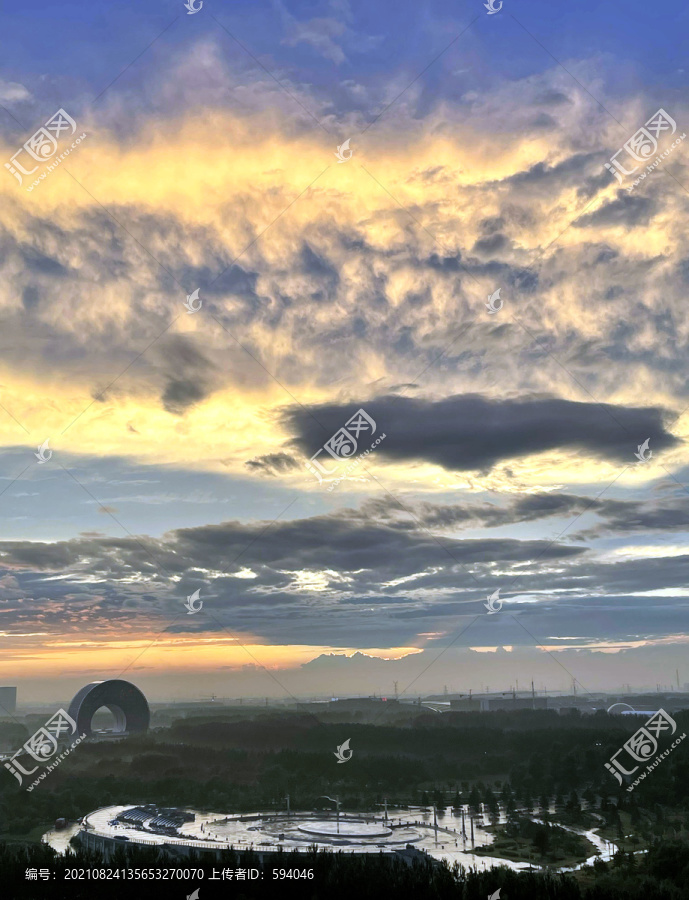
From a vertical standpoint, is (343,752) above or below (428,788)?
above

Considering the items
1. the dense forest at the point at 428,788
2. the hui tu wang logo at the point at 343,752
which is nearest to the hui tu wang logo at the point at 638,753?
the dense forest at the point at 428,788

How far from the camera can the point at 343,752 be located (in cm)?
11306

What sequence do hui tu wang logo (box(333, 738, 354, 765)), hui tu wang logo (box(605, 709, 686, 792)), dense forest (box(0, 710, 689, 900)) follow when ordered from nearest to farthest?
dense forest (box(0, 710, 689, 900)) < hui tu wang logo (box(605, 709, 686, 792)) < hui tu wang logo (box(333, 738, 354, 765))

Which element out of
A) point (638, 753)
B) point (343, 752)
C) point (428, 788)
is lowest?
point (428, 788)

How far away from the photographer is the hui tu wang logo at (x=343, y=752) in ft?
339

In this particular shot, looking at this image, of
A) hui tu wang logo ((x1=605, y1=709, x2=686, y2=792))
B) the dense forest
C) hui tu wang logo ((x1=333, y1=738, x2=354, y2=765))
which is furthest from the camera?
hui tu wang logo ((x1=333, y1=738, x2=354, y2=765))

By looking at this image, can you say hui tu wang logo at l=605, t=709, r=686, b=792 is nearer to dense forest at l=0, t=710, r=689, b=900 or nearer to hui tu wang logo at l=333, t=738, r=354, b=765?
dense forest at l=0, t=710, r=689, b=900

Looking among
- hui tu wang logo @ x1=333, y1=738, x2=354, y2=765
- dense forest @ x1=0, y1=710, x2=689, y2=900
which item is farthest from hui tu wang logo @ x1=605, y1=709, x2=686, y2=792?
hui tu wang logo @ x1=333, y1=738, x2=354, y2=765

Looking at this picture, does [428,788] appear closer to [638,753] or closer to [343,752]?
[343,752]

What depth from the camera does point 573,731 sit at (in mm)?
125500

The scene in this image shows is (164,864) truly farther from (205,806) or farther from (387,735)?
(387,735)

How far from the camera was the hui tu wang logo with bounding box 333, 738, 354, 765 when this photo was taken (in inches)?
4072

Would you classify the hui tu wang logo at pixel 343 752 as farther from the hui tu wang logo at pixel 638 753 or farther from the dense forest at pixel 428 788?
the hui tu wang logo at pixel 638 753

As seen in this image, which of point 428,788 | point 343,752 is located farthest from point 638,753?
point 343,752
